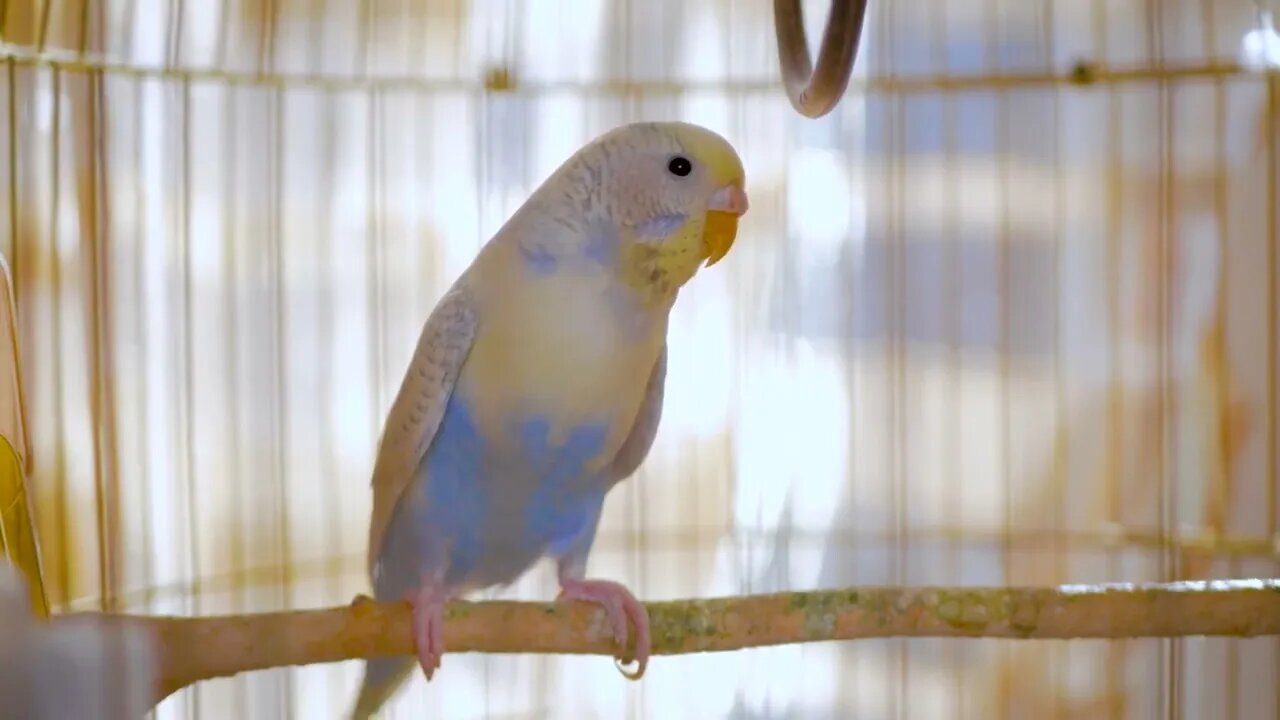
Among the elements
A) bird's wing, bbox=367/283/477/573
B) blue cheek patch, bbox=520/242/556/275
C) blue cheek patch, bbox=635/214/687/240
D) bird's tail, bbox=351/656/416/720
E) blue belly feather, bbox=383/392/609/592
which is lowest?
bird's tail, bbox=351/656/416/720

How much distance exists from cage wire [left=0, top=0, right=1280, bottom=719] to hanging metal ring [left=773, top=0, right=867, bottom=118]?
91mm

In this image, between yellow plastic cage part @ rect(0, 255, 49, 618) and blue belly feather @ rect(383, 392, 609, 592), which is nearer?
yellow plastic cage part @ rect(0, 255, 49, 618)

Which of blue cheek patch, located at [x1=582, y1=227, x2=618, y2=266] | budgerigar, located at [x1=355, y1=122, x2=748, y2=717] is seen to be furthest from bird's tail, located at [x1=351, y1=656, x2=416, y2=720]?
blue cheek patch, located at [x1=582, y1=227, x2=618, y2=266]

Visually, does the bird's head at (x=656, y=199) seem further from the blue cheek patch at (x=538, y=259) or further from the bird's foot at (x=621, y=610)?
the bird's foot at (x=621, y=610)

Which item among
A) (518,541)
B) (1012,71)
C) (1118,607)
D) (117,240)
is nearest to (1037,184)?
(1012,71)

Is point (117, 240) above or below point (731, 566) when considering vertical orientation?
above

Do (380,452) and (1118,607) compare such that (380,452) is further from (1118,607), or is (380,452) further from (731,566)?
(1118,607)

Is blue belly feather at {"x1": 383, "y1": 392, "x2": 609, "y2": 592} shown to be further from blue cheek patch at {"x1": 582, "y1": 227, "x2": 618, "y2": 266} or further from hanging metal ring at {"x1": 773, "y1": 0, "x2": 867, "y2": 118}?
hanging metal ring at {"x1": 773, "y1": 0, "x2": 867, "y2": 118}

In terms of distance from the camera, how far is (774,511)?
0.58 meters

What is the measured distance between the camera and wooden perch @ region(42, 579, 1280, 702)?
0.49 m

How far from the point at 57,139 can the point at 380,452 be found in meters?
0.21

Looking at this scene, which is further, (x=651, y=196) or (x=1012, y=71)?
(x=1012, y=71)

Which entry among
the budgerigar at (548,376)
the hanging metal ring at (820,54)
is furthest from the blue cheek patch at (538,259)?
the hanging metal ring at (820,54)

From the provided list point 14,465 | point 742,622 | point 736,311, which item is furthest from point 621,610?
point 14,465
